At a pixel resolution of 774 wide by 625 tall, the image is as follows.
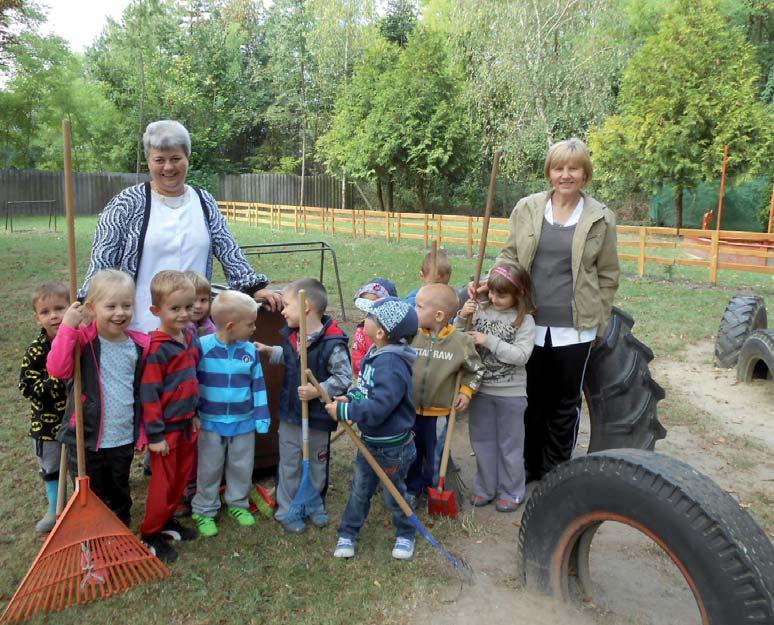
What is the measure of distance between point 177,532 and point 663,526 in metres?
2.17

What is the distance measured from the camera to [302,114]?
112ft

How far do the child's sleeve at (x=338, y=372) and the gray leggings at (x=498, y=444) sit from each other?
809mm

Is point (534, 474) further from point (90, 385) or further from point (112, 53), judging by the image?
point (112, 53)

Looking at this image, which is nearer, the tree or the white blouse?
the white blouse

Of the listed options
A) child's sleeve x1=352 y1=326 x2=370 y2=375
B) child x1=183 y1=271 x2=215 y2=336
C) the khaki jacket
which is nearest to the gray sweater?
the khaki jacket

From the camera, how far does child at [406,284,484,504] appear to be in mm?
3334

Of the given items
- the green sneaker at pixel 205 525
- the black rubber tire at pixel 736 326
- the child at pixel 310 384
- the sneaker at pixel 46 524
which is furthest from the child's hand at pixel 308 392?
the black rubber tire at pixel 736 326

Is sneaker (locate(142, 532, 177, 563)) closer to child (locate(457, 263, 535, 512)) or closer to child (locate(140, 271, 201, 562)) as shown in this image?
child (locate(140, 271, 201, 562))

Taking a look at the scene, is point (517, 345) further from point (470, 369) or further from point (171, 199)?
point (171, 199)

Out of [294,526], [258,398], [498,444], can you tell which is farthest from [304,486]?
[498,444]

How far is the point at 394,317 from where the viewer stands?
282cm

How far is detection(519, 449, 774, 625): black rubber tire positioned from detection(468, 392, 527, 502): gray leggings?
2.99 ft

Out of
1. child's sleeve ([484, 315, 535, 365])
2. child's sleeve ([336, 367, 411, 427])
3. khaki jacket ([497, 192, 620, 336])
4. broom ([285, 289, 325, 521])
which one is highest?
khaki jacket ([497, 192, 620, 336])

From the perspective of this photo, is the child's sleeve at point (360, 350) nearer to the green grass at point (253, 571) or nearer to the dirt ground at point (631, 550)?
the green grass at point (253, 571)
